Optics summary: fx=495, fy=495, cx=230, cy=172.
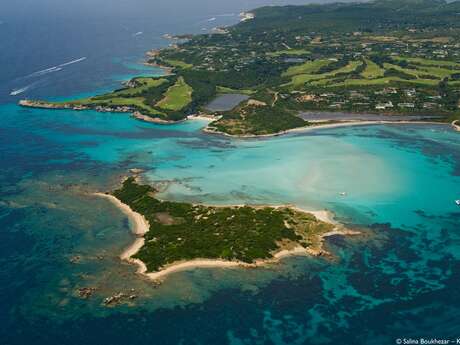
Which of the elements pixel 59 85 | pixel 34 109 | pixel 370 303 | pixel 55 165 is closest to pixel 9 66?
pixel 59 85

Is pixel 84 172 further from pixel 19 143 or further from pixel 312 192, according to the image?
pixel 312 192

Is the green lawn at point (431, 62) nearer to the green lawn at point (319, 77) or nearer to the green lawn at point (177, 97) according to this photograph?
the green lawn at point (319, 77)

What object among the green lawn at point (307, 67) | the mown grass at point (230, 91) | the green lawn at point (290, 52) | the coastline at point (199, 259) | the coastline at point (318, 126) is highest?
the green lawn at point (290, 52)

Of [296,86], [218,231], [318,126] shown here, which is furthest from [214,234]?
[296,86]

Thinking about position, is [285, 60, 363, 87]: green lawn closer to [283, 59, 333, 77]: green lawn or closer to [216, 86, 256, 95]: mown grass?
[283, 59, 333, 77]: green lawn

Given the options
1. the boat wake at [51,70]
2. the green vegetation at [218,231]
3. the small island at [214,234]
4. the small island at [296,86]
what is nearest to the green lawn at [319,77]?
the small island at [296,86]

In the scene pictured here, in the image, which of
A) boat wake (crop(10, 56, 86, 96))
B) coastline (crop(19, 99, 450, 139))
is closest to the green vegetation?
coastline (crop(19, 99, 450, 139))
